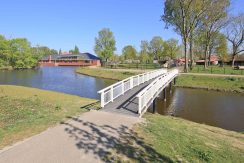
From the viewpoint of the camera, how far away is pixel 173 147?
7688 millimetres

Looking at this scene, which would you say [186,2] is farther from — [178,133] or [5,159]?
[5,159]

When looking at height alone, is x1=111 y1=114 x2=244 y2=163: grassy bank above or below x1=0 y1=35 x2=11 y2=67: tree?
below

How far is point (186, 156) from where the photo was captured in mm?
7188

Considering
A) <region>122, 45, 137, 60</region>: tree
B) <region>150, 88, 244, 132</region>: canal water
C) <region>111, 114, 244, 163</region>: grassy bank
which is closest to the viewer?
<region>111, 114, 244, 163</region>: grassy bank

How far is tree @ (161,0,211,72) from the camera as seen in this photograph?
3866cm

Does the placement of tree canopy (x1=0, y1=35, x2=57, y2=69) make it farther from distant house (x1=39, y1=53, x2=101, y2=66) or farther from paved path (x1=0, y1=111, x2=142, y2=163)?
paved path (x1=0, y1=111, x2=142, y2=163)

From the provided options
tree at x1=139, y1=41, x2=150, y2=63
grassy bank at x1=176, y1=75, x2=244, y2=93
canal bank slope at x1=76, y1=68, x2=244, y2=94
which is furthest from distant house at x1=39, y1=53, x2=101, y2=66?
grassy bank at x1=176, y1=75, x2=244, y2=93

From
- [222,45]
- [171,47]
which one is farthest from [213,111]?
[171,47]

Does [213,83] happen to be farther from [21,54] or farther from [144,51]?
[21,54]

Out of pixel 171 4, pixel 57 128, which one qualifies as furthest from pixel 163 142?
pixel 171 4

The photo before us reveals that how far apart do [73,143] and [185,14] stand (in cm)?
3687

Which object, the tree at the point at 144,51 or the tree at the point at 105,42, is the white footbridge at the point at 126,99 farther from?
the tree at the point at 144,51

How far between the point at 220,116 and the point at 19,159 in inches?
600

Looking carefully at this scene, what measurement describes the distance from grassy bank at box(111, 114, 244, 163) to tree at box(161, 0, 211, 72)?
32.9 metres
